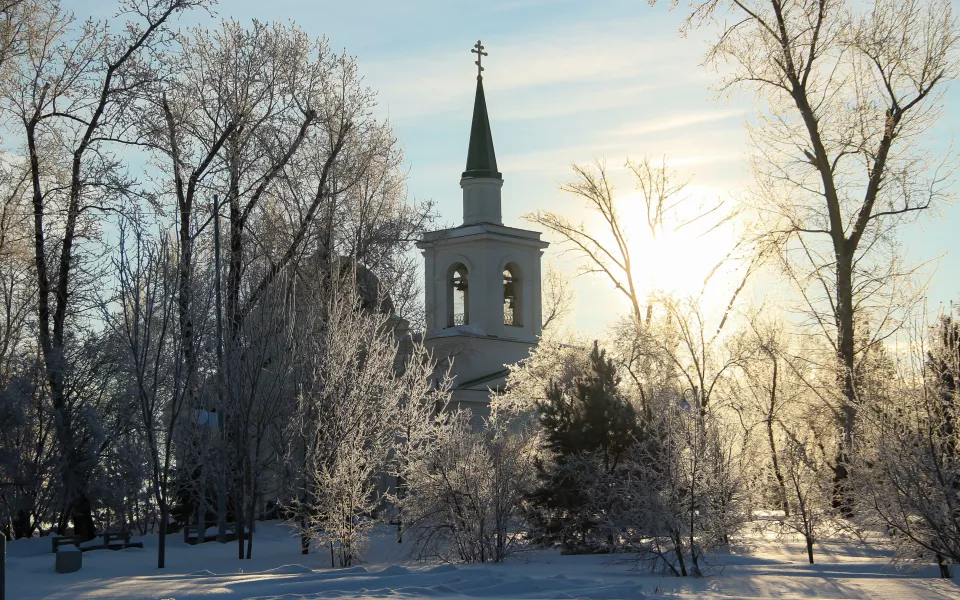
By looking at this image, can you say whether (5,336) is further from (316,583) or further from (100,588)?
(316,583)

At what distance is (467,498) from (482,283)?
18.4 m

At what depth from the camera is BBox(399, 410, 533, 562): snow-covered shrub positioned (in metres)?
15.8

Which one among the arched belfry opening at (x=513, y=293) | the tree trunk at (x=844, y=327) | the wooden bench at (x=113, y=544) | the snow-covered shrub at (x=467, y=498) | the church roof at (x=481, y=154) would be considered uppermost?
the church roof at (x=481, y=154)

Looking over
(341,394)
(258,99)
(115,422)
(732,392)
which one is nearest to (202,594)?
(341,394)

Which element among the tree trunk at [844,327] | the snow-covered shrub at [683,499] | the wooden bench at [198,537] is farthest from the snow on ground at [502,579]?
the wooden bench at [198,537]

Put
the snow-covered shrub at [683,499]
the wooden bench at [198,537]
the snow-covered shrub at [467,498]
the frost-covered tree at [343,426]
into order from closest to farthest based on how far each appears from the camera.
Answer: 1. the snow-covered shrub at [683,499]
2. the snow-covered shrub at [467,498]
3. the frost-covered tree at [343,426]
4. the wooden bench at [198,537]

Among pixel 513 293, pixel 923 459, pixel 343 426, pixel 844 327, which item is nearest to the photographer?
pixel 923 459

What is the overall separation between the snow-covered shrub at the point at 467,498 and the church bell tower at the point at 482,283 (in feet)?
52.8

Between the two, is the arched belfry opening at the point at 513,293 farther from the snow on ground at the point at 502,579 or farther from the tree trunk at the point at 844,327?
the snow on ground at the point at 502,579

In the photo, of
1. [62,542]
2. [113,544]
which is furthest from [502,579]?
[62,542]

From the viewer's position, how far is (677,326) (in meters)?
25.6

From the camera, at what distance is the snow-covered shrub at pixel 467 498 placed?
51.7 ft

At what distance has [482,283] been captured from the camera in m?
33.9

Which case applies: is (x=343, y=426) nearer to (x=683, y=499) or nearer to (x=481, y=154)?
(x=683, y=499)
